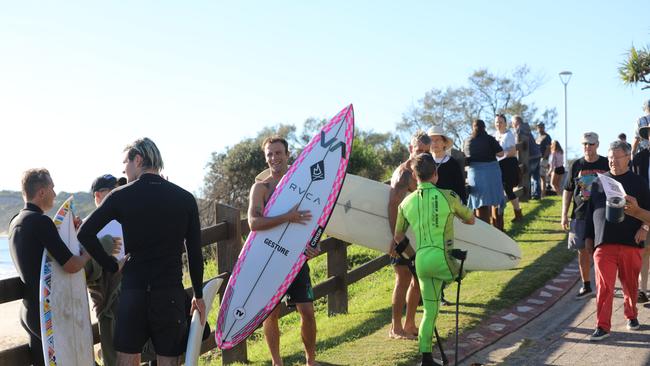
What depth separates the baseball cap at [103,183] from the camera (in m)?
5.11

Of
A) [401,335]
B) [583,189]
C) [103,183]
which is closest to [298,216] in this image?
[103,183]

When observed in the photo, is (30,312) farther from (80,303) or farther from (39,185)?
(39,185)

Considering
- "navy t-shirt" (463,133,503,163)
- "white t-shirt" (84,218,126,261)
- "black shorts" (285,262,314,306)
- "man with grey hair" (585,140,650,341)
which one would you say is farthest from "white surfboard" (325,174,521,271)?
"white t-shirt" (84,218,126,261)

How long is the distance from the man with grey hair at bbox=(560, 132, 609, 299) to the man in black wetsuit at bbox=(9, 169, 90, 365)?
4671 millimetres

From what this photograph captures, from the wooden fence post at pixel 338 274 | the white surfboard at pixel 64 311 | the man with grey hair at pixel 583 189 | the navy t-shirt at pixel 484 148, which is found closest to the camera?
the white surfboard at pixel 64 311

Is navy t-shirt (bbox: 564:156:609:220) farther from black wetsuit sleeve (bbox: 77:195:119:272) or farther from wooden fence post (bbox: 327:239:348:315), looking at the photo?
black wetsuit sleeve (bbox: 77:195:119:272)

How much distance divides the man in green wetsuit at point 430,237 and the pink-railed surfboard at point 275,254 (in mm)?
662

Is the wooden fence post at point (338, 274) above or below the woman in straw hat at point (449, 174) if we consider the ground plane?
below

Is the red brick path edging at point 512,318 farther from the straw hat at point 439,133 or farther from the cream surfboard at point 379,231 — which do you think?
the straw hat at point 439,133

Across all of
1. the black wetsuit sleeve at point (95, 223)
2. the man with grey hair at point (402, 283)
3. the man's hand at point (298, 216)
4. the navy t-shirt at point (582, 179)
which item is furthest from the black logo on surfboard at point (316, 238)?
the navy t-shirt at point (582, 179)

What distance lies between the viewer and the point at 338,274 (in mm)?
7855

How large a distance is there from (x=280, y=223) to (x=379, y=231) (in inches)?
81.7

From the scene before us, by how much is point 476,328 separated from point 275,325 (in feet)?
6.45

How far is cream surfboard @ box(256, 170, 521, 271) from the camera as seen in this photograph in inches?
290
